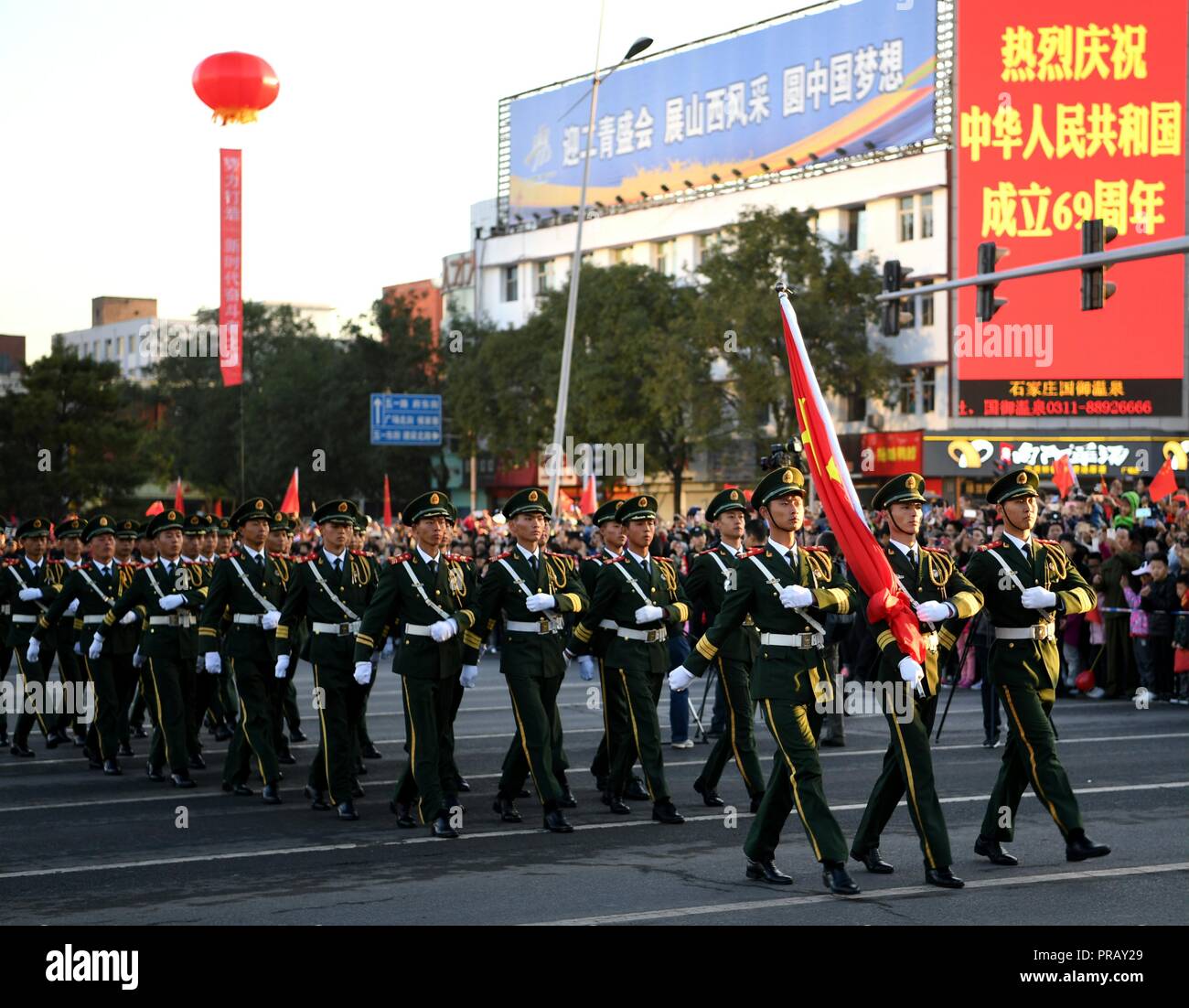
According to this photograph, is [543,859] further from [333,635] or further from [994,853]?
[333,635]

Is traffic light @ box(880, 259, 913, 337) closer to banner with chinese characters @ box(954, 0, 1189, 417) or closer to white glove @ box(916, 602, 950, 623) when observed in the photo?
white glove @ box(916, 602, 950, 623)

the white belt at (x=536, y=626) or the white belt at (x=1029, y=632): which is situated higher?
the white belt at (x=1029, y=632)

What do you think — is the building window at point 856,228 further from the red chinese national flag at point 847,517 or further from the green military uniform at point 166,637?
the red chinese national flag at point 847,517

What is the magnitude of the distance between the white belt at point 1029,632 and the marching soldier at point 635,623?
2557mm

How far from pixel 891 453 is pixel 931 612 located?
45.4 m

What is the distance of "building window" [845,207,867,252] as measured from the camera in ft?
184

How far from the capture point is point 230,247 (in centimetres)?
4638

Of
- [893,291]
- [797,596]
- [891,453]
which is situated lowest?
[797,596]

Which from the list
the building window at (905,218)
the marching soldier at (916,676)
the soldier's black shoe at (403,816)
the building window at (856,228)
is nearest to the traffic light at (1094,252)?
the marching soldier at (916,676)

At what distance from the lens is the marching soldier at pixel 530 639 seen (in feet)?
35.9

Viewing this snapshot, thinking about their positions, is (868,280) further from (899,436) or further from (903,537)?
(903,537)

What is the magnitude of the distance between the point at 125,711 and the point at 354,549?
11.3 ft

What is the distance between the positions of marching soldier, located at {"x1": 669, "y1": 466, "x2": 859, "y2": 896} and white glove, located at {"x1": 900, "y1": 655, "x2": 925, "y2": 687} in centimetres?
44

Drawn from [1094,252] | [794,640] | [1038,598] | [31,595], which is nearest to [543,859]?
[794,640]
